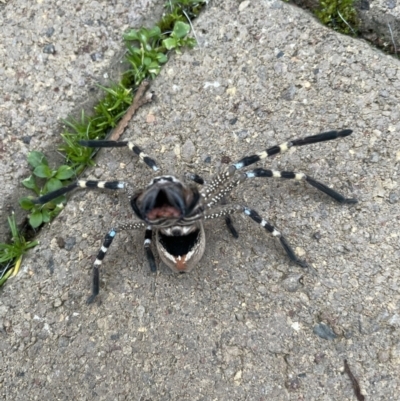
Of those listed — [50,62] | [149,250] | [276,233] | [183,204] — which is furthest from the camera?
[50,62]

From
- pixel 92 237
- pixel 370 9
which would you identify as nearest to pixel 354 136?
pixel 370 9

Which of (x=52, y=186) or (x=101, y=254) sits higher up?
(x=52, y=186)

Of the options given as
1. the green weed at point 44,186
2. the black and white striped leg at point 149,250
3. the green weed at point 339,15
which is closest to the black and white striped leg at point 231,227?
the black and white striped leg at point 149,250

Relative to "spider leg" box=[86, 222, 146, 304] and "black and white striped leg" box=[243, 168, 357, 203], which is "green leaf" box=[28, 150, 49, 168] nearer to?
"spider leg" box=[86, 222, 146, 304]

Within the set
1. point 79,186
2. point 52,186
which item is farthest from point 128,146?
point 52,186

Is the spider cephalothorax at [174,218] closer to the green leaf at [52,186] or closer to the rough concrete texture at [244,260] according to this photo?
the rough concrete texture at [244,260]

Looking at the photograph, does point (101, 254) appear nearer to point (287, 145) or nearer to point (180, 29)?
point (287, 145)

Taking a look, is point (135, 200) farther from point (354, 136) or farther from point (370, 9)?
point (370, 9)
